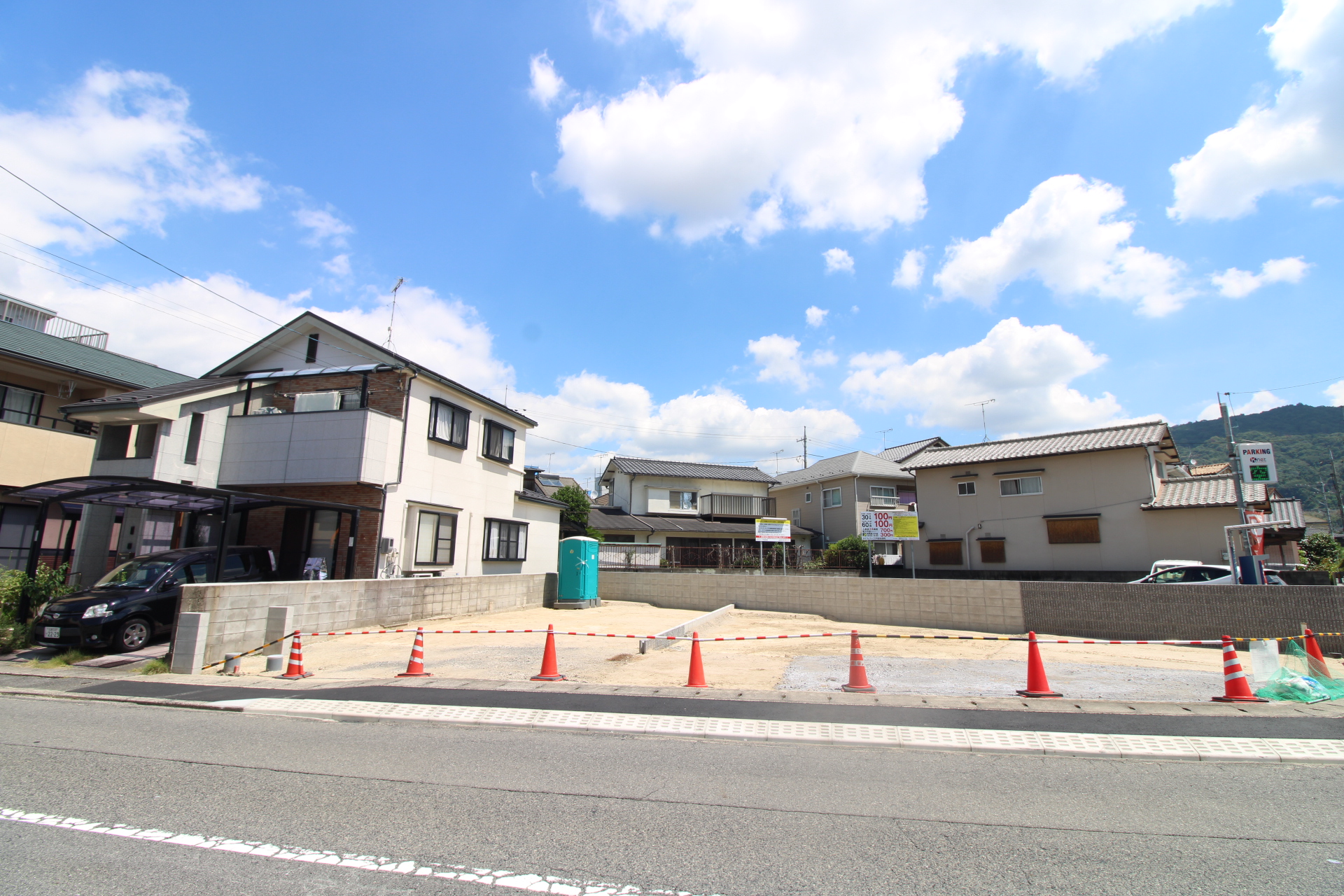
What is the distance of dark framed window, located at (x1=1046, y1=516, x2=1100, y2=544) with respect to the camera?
85.7ft

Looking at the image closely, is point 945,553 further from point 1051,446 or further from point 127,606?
point 127,606

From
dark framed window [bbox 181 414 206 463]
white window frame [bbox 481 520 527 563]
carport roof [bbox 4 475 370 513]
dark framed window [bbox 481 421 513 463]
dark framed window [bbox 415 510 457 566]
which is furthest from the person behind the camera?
dark framed window [bbox 481 421 513 463]

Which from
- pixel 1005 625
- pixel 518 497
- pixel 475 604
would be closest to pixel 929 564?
pixel 1005 625

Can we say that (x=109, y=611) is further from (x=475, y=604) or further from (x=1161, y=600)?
(x=1161, y=600)

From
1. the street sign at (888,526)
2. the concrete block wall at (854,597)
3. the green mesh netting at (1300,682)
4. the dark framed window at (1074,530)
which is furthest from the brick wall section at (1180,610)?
the dark framed window at (1074,530)

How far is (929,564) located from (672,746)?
90.8ft

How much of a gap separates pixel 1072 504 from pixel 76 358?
122 ft

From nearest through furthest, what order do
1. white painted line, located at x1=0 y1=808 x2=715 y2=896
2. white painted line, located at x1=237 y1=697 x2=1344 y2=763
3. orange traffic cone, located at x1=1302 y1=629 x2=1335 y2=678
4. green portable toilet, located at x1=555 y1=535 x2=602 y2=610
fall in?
1. white painted line, located at x1=0 y1=808 x2=715 y2=896
2. white painted line, located at x1=237 y1=697 x2=1344 y2=763
3. orange traffic cone, located at x1=1302 y1=629 x2=1335 y2=678
4. green portable toilet, located at x1=555 y1=535 x2=602 y2=610

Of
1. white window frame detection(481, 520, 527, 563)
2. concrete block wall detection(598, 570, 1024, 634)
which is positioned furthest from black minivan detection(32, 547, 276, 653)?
concrete block wall detection(598, 570, 1024, 634)

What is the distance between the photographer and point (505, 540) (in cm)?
2378

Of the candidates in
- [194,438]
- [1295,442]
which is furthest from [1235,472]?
[1295,442]

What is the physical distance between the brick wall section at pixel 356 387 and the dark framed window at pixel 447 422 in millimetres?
1197

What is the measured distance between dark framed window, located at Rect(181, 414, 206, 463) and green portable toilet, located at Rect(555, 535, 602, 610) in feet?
35.7

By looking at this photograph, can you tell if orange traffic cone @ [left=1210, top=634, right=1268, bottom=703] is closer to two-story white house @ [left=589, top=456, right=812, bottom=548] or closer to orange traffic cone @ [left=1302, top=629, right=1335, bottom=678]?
orange traffic cone @ [left=1302, top=629, right=1335, bottom=678]
